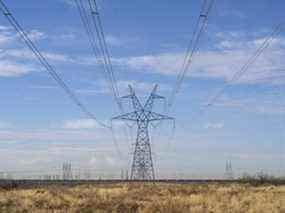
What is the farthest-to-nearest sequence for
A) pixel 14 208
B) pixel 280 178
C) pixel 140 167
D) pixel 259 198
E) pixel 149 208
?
pixel 280 178 → pixel 140 167 → pixel 259 198 → pixel 14 208 → pixel 149 208

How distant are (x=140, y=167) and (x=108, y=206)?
132 ft

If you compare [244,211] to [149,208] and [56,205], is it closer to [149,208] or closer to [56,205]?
[149,208]

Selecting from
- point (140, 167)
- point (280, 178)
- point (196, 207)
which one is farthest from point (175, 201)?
point (280, 178)

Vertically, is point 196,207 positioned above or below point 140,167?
below

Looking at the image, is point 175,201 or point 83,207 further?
point 175,201

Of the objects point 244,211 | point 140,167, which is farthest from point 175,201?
point 140,167

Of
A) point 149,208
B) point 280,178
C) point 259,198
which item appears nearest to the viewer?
point 149,208

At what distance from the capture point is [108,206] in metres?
45.5

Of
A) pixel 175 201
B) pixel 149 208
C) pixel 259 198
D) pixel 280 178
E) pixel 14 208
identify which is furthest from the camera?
pixel 280 178

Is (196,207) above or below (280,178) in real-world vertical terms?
below

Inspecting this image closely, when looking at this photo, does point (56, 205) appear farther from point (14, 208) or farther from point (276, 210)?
point (276, 210)

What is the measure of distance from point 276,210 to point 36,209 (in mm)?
15311

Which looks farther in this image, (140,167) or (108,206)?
(140,167)

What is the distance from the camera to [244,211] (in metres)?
43.2
